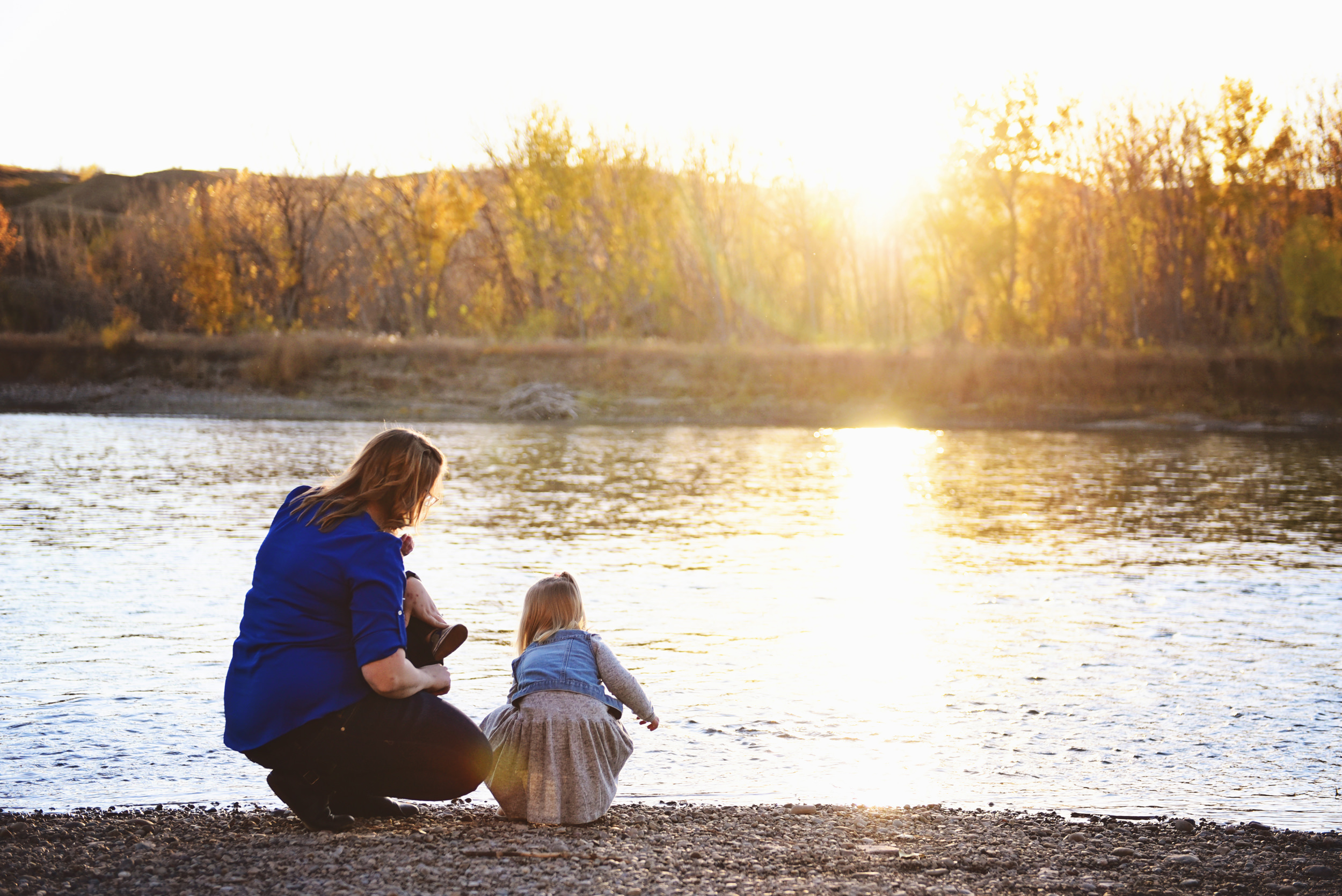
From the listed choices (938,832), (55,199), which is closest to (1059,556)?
(938,832)

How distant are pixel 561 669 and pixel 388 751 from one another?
0.71 m

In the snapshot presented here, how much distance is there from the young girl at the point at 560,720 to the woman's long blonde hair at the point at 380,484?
0.72 meters

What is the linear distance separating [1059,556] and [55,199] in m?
109

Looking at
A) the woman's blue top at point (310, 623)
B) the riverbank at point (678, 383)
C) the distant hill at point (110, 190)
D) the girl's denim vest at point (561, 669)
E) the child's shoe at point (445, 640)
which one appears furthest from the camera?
the distant hill at point (110, 190)

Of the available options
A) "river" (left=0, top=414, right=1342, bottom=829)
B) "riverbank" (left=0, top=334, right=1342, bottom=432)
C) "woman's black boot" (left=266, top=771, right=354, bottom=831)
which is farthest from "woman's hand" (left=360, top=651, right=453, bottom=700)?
"riverbank" (left=0, top=334, right=1342, bottom=432)

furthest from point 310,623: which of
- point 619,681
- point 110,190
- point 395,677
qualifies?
point 110,190

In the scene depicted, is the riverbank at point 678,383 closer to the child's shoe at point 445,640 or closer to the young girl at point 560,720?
the young girl at point 560,720

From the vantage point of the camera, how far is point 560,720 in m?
4.88

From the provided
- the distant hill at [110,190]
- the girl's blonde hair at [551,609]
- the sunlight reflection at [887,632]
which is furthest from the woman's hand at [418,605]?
the distant hill at [110,190]

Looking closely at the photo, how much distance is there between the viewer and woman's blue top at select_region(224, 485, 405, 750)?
175 inches

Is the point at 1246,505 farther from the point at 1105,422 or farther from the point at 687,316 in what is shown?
the point at 687,316

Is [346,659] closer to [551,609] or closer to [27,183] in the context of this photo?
[551,609]

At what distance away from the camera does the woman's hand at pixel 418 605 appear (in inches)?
187

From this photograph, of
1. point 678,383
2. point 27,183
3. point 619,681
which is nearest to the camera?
point 619,681
